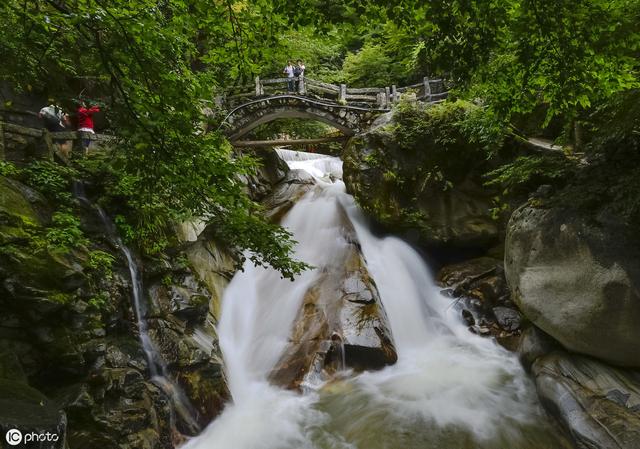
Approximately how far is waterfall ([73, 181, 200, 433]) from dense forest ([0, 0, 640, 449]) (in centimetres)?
6

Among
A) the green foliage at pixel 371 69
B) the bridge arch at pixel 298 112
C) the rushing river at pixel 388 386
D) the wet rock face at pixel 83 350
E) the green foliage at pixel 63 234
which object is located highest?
the green foliage at pixel 371 69

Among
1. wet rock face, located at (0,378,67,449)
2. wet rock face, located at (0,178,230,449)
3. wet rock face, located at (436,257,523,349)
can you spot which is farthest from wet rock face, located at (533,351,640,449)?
wet rock face, located at (0,378,67,449)

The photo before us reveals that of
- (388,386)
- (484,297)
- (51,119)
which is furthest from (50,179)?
(484,297)

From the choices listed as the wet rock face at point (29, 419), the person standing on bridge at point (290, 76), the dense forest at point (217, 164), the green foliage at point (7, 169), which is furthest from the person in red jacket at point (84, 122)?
the person standing on bridge at point (290, 76)

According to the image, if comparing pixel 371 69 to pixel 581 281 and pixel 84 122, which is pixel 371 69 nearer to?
pixel 84 122

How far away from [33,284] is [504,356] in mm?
8097

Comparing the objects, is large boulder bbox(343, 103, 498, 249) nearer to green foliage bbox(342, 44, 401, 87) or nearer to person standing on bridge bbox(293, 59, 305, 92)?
person standing on bridge bbox(293, 59, 305, 92)

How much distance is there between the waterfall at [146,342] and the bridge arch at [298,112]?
27.2 ft

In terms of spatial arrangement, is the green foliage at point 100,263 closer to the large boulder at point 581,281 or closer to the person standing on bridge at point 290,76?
the large boulder at point 581,281

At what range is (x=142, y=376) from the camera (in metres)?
4.93

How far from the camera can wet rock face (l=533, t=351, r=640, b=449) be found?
14.7ft

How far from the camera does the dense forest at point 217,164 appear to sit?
9.71 feet

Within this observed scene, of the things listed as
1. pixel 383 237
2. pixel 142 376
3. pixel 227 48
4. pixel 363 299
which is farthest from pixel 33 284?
pixel 383 237

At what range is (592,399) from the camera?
16.3 ft
